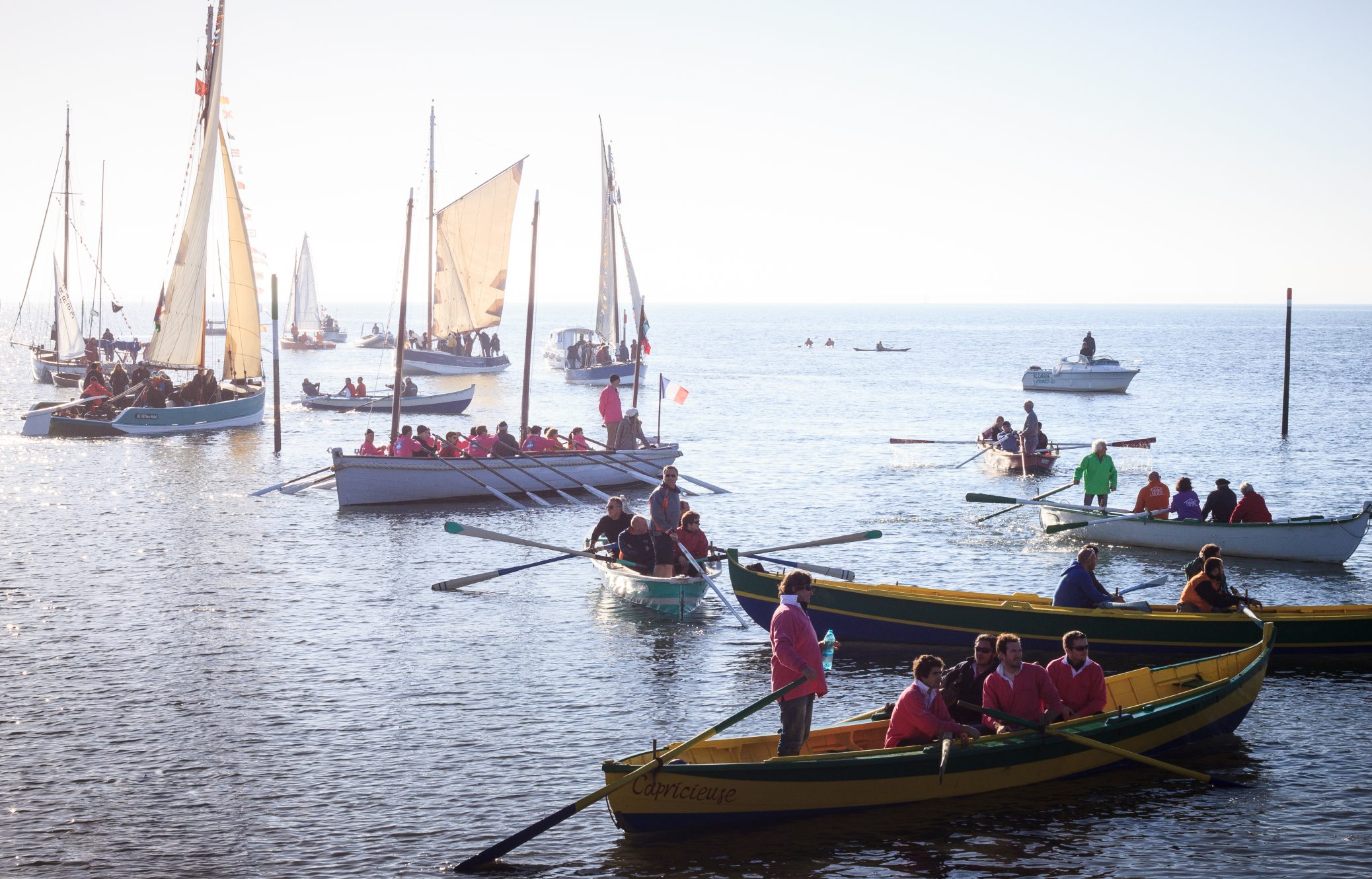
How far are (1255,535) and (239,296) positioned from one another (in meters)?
42.1

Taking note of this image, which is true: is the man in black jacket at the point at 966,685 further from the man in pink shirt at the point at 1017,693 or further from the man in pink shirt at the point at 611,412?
the man in pink shirt at the point at 611,412

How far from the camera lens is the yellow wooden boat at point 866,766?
13383 mm

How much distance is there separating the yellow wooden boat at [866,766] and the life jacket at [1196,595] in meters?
2.94

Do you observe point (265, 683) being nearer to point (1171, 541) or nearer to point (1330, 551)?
point (1171, 541)

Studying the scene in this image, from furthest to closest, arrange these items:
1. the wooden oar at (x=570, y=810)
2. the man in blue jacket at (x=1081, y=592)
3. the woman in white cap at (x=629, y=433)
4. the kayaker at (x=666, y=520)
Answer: the woman in white cap at (x=629, y=433) → the kayaker at (x=666, y=520) → the man in blue jacket at (x=1081, y=592) → the wooden oar at (x=570, y=810)

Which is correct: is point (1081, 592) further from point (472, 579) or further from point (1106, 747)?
point (472, 579)

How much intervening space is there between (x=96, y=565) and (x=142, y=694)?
10.7 m

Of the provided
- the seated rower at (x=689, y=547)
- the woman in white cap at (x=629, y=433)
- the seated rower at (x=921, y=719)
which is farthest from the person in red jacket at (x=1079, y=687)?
the woman in white cap at (x=629, y=433)

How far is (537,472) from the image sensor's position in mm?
36781

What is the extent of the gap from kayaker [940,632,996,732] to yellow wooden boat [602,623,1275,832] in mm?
438

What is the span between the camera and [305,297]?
467 feet

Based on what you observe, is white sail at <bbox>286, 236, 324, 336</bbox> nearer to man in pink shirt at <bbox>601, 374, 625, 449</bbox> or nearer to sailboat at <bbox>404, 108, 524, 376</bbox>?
sailboat at <bbox>404, 108, 524, 376</bbox>

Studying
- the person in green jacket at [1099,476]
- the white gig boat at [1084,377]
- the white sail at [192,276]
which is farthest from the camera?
the white gig boat at [1084,377]

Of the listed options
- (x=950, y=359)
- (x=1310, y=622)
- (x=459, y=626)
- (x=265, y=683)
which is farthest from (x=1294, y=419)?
(x=950, y=359)
